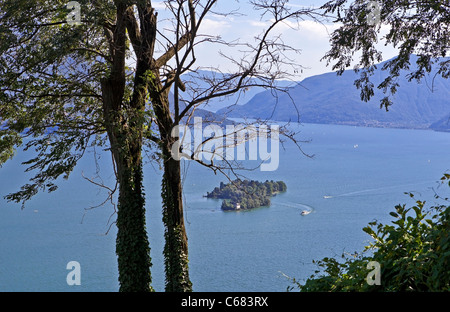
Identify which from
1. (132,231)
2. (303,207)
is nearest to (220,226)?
(303,207)

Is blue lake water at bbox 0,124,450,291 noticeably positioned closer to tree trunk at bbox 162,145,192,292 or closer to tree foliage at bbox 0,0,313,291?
tree trunk at bbox 162,145,192,292

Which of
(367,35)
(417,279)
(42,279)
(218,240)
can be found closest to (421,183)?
(218,240)

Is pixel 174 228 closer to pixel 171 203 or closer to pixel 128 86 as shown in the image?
pixel 171 203

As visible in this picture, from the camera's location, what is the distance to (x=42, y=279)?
26.6 metres

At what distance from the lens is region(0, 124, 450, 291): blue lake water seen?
27.0 metres

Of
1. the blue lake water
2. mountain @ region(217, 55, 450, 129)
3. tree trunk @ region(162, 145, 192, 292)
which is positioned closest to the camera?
tree trunk @ region(162, 145, 192, 292)

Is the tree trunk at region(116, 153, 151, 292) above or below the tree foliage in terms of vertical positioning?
below

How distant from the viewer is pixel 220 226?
34.3 metres

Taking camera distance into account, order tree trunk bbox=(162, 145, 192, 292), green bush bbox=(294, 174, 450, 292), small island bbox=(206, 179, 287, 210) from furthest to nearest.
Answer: small island bbox=(206, 179, 287, 210) < tree trunk bbox=(162, 145, 192, 292) < green bush bbox=(294, 174, 450, 292)

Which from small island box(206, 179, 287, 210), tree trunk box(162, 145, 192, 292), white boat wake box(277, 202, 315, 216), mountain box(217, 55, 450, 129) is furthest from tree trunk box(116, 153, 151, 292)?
mountain box(217, 55, 450, 129)

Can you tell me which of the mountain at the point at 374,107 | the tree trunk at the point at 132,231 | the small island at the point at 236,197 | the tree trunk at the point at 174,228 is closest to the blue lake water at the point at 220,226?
the small island at the point at 236,197

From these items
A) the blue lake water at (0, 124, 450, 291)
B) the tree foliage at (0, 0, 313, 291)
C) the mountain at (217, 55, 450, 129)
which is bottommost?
the blue lake water at (0, 124, 450, 291)

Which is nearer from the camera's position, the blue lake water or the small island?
the blue lake water

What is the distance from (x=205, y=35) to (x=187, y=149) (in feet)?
4.73
